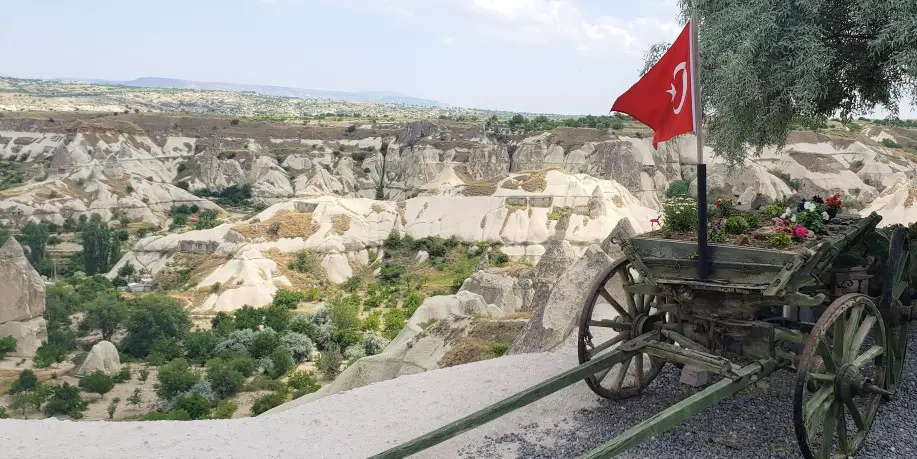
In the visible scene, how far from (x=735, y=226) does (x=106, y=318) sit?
104 ft

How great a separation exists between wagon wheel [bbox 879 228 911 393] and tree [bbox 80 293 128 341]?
31815 millimetres

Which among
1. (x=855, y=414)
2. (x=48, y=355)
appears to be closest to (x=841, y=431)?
(x=855, y=414)

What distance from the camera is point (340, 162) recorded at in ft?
252

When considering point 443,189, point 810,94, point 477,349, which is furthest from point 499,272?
point 443,189

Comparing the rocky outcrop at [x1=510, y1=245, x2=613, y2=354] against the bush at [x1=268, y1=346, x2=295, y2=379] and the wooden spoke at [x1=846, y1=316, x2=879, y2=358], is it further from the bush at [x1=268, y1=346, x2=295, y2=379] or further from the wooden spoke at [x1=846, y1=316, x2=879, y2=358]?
the bush at [x1=268, y1=346, x2=295, y2=379]

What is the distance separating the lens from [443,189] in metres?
50.6

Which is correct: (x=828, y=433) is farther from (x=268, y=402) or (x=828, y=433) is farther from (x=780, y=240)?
(x=268, y=402)

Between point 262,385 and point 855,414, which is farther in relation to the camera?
point 262,385

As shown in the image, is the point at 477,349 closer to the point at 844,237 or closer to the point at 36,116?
the point at 844,237

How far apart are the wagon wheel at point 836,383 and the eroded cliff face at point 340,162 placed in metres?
40.1

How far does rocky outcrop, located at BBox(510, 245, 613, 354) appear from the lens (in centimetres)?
1073

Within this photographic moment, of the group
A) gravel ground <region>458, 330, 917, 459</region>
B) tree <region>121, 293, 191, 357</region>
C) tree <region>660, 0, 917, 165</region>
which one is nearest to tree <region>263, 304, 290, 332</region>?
tree <region>121, 293, 191, 357</region>

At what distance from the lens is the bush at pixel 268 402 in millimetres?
20156

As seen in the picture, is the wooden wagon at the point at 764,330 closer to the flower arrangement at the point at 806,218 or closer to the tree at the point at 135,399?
the flower arrangement at the point at 806,218
